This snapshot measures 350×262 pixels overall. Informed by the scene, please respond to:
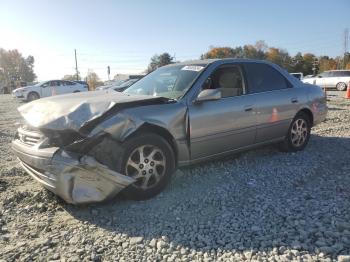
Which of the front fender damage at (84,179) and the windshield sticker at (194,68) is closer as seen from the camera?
the front fender damage at (84,179)

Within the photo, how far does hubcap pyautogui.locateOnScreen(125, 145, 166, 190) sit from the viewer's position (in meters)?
3.96

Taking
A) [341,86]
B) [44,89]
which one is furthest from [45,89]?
[341,86]

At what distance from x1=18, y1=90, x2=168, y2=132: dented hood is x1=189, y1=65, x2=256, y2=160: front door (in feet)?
1.96

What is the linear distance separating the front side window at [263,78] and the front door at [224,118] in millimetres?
192

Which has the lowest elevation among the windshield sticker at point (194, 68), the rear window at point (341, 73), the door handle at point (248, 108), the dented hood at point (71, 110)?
the door handle at point (248, 108)

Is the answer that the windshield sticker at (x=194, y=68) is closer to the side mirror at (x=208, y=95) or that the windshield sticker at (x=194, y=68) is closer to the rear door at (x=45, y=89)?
the side mirror at (x=208, y=95)

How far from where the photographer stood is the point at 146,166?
4.04 meters

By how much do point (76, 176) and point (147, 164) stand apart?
2.71 feet

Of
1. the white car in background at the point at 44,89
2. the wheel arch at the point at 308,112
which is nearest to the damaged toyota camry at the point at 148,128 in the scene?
the wheel arch at the point at 308,112

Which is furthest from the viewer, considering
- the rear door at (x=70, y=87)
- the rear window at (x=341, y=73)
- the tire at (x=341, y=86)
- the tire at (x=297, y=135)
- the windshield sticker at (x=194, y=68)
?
the rear window at (x=341, y=73)

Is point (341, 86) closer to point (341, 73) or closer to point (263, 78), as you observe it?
point (341, 73)

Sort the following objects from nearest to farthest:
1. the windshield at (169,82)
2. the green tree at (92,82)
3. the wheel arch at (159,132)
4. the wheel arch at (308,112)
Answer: the wheel arch at (159,132), the windshield at (169,82), the wheel arch at (308,112), the green tree at (92,82)

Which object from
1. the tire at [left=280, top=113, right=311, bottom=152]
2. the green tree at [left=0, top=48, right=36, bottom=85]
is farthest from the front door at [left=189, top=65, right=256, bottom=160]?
the green tree at [left=0, top=48, right=36, bottom=85]

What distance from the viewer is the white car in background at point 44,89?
2200cm
